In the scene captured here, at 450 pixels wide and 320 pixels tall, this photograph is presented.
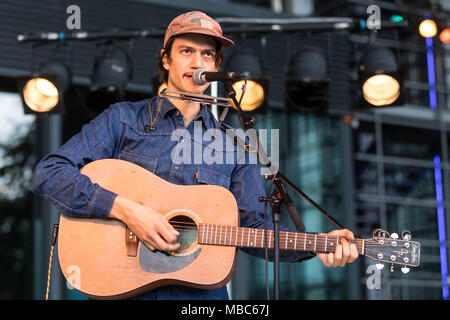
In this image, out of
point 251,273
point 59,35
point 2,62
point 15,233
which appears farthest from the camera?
point 15,233

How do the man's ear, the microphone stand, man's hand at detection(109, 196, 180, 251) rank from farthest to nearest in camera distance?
the man's ear
man's hand at detection(109, 196, 180, 251)
the microphone stand

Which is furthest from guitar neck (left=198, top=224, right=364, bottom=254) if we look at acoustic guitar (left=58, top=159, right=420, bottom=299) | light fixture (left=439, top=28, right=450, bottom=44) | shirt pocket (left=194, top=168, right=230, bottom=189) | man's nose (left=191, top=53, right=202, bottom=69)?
light fixture (left=439, top=28, right=450, bottom=44)

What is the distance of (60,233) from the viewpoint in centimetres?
301

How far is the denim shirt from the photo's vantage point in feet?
9.66

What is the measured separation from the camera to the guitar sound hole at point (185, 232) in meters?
2.99

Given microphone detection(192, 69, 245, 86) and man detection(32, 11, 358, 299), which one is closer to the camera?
microphone detection(192, 69, 245, 86)

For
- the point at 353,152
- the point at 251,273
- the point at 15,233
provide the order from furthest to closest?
the point at 353,152, the point at 15,233, the point at 251,273

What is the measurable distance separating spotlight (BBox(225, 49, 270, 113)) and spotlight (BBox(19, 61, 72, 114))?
5.12 feet

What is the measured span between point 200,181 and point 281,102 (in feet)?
15.4

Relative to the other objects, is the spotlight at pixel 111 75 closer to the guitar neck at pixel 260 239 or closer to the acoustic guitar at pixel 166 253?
the acoustic guitar at pixel 166 253

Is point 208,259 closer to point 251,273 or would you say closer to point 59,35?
point 59,35

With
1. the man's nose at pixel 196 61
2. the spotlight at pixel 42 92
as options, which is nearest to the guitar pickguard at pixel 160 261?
the man's nose at pixel 196 61

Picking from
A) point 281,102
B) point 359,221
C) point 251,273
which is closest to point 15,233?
point 251,273

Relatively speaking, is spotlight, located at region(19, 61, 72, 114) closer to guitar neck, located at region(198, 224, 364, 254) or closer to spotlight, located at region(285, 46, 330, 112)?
spotlight, located at region(285, 46, 330, 112)
